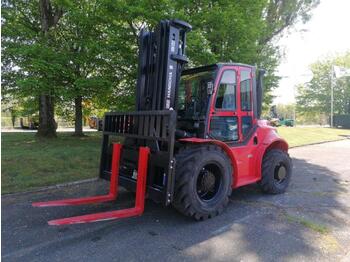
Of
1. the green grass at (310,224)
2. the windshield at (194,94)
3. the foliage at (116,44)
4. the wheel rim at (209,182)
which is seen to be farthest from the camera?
the foliage at (116,44)

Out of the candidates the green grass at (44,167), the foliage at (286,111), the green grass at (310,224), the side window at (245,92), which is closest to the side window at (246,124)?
the side window at (245,92)

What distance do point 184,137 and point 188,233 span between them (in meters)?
1.45

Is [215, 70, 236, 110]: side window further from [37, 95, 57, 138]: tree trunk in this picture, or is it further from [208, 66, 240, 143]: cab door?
[37, 95, 57, 138]: tree trunk

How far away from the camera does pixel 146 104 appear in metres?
5.22

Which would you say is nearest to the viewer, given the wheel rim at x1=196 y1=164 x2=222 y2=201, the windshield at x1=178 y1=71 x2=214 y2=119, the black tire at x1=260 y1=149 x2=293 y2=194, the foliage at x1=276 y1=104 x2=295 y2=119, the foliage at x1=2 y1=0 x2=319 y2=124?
the wheel rim at x1=196 y1=164 x2=222 y2=201

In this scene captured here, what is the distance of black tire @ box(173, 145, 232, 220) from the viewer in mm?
4359

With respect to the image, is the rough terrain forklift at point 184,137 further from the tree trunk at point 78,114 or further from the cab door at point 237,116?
the tree trunk at point 78,114

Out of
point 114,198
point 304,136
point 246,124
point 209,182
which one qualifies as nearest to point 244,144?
point 246,124

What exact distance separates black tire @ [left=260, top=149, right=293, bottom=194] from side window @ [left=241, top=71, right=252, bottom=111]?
107 centimetres

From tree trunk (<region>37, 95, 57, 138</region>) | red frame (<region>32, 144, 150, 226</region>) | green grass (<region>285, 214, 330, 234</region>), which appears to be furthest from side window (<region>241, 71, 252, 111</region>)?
tree trunk (<region>37, 95, 57, 138</region>)

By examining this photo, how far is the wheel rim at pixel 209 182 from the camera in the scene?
475 cm

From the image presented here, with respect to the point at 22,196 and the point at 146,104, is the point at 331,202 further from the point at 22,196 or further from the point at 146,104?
the point at 22,196

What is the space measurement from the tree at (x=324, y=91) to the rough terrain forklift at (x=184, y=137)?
45.8 meters

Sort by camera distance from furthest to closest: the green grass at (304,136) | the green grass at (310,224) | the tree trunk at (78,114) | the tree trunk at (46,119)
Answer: the green grass at (304,136), the tree trunk at (78,114), the tree trunk at (46,119), the green grass at (310,224)
